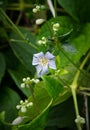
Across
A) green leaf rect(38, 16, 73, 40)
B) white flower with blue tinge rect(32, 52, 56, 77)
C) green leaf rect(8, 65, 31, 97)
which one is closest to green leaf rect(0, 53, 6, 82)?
green leaf rect(8, 65, 31, 97)

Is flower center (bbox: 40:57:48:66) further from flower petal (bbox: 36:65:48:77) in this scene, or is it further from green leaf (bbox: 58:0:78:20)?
green leaf (bbox: 58:0:78:20)

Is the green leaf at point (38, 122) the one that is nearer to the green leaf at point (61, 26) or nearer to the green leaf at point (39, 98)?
the green leaf at point (39, 98)

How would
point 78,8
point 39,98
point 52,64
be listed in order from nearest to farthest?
point 52,64 → point 39,98 → point 78,8

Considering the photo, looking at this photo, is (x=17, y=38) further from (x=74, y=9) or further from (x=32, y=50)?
(x=74, y=9)

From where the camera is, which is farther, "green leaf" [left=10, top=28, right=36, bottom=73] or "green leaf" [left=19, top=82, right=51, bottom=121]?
"green leaf" [left=10, top=28, right=36, bottom=73]

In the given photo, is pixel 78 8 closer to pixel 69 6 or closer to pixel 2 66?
pixel 69 6

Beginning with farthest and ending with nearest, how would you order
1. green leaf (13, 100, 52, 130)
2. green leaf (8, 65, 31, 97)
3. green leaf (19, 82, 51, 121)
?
green leaf (8, 65, 31, 97), green leaf (19, 82, 51, 121), green leaf (13, 100, 52, 130)

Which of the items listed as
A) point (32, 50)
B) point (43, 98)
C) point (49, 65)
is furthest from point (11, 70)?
point (49, 65)

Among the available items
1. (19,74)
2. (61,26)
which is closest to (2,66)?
(19,74)
